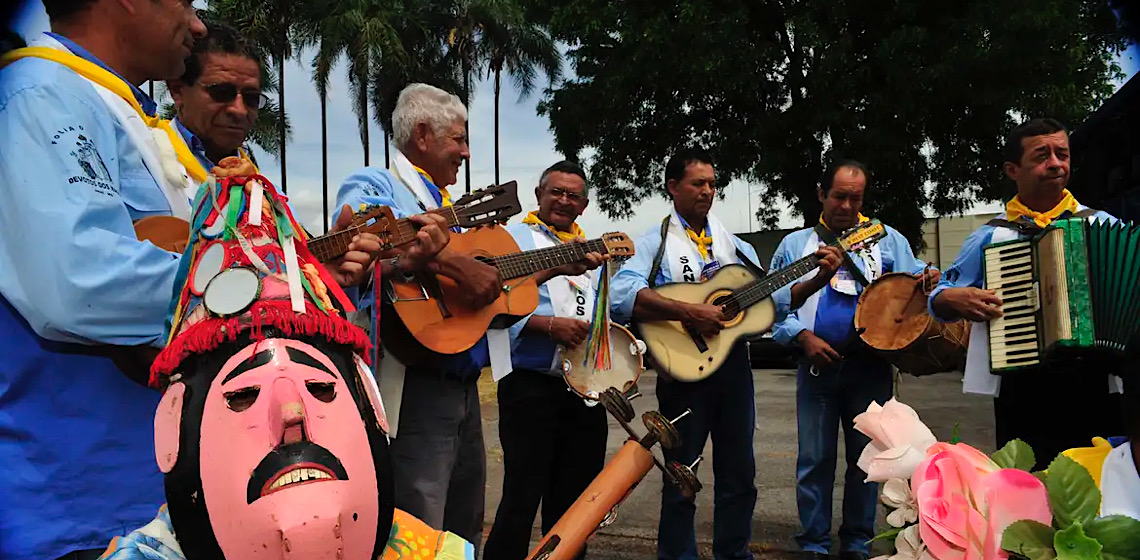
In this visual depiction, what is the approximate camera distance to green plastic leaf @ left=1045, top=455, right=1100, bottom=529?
3.35 feet

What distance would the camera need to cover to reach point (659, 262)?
4.36 meters

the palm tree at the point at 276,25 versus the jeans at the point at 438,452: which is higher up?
the palm tree at the point at 276,25

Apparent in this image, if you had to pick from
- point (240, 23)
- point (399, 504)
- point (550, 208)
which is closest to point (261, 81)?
point (399, 504)

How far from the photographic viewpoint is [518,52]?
2511 centimetres

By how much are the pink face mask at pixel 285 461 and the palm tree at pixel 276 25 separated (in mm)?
20788

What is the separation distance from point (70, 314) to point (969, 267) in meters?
3.74

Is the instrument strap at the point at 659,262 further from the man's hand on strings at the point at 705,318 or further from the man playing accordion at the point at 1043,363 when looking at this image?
the man playing accordion at the point at 1043,363

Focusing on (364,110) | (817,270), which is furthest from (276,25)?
(817,270)

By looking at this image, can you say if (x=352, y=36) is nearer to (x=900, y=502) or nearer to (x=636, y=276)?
(x=636, y=276)

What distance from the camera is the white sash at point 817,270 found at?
4.46m

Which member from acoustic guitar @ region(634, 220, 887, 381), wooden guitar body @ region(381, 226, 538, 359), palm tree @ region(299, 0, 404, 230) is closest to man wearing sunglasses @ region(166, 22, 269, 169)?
wooden guitar body @ region(381, 226, 538, 359)

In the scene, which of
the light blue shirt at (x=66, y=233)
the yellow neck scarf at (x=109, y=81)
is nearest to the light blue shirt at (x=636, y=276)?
the yellow neck scarf at (x=109, y=81)

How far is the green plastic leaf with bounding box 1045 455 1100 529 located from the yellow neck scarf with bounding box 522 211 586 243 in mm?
3329

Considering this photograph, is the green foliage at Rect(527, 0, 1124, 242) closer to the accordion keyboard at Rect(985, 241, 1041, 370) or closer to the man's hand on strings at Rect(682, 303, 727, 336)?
the man's hand on strings at Rect(682, 303, 727, 336)
